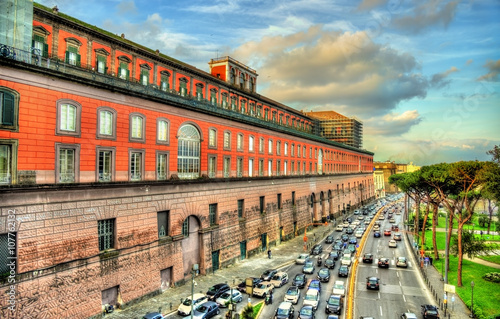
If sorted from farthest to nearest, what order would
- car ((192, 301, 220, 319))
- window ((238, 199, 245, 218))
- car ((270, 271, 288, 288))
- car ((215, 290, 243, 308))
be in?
window ((238, 199, 245, 218)) → car ((270, 271, 288, 288)) → car ((215, 290, 243, 308)) → car ((192, 301, 220, 319))

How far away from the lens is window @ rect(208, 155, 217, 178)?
137 feet

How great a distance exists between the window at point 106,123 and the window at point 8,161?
257 inches

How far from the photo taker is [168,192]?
34.5 metres

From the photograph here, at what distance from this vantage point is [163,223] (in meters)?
34.2

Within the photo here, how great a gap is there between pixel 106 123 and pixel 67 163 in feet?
15.8

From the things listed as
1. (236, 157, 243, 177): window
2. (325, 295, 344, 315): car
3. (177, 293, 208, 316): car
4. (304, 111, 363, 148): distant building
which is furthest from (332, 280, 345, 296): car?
(304, 111, 363, 148): distant building

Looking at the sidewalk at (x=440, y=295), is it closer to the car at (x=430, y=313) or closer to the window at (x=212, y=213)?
the car at (x=430, y=313)

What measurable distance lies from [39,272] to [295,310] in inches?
794

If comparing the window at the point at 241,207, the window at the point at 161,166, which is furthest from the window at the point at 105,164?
the window at the point at 241,207

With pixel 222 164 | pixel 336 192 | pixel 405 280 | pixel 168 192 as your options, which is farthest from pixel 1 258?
pixel 336 192

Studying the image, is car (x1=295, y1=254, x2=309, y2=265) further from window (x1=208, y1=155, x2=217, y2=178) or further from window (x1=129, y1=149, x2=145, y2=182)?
window (x1=129, y1=149, x2=145, y2=182)

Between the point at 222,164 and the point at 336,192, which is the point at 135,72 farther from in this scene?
the point at 336,192

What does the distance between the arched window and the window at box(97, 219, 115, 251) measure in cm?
991

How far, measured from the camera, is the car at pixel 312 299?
96.3 feet
